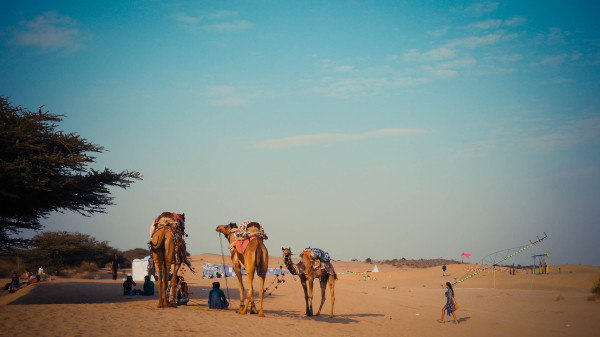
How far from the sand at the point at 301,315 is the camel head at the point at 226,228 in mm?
3458

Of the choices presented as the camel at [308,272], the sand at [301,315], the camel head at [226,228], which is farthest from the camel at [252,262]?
the camel at [308,272]

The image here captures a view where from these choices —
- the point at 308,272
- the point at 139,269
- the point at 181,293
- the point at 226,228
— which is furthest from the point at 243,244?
the point at 139,269

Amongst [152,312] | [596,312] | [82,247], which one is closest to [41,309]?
[152,312]

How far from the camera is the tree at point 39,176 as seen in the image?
20.2m

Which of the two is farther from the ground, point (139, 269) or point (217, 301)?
point (217, 301)

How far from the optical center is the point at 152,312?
17.5m

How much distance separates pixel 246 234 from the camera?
19422mm

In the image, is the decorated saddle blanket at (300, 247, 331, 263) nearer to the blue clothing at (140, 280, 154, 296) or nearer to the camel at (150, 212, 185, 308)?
the camel at (150, 212, 185, 308)

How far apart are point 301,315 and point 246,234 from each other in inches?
215

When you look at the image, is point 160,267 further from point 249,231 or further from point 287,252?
point 287,252

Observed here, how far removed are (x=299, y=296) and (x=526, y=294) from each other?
19.3m

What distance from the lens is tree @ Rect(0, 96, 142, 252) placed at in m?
20.2

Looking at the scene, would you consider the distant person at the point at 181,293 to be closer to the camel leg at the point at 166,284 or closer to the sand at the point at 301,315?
the sand at the point at 301,315

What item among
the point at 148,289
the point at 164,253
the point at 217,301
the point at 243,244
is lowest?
the point at 148,289
